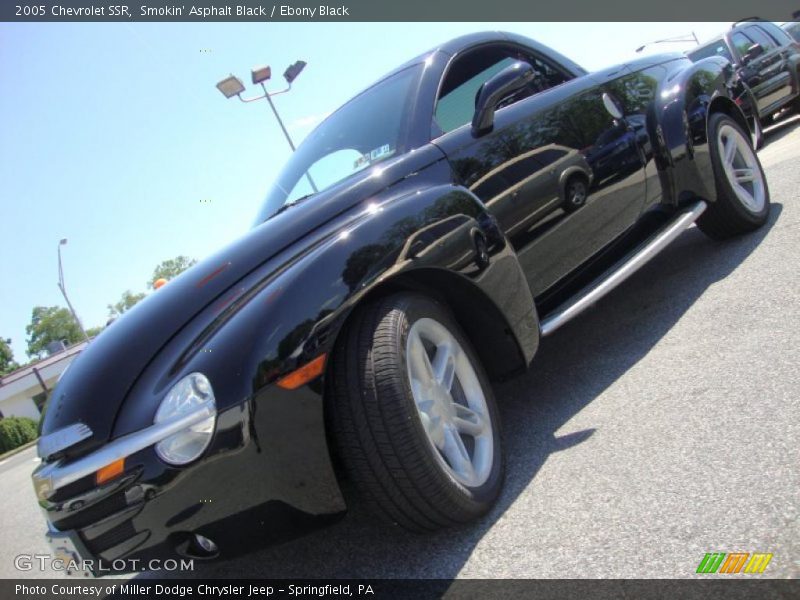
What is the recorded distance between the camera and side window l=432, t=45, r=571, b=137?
117 inches

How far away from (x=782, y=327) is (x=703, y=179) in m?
1.39

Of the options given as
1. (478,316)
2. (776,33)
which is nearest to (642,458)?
(478,316)

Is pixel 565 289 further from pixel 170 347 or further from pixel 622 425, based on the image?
pixel 170 347

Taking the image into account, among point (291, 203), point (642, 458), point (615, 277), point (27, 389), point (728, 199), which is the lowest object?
point (27, 389)

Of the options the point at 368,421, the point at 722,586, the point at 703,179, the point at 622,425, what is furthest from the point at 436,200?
the point at 703,179

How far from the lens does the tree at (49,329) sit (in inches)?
3733

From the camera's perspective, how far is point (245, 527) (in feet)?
5.84

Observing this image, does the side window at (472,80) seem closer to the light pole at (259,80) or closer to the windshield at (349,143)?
the windshield at (349,143)

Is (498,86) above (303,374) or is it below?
above

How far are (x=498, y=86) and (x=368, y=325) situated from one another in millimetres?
1330

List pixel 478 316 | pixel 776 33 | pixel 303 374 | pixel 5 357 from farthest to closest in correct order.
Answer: pixel 5 357, pixel 776 33, pixel 478 316, pixel 303 374

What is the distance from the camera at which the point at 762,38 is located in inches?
374

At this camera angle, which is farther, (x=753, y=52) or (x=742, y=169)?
(x=753, y=52)

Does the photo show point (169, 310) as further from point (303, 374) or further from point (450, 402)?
point (450, 402)
